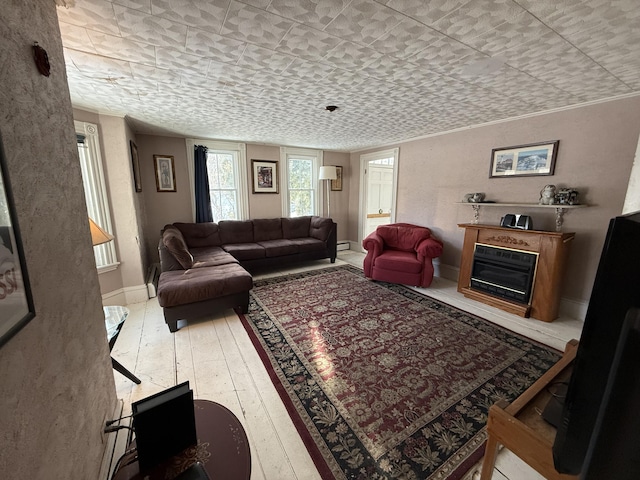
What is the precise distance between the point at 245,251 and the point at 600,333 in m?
3.95

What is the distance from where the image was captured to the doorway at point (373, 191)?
557 centimetres

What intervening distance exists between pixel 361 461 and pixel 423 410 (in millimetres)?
551

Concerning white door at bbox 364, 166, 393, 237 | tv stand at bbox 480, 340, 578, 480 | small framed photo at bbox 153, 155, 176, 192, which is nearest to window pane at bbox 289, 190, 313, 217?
white door at bbox 364, 166, 393, 237

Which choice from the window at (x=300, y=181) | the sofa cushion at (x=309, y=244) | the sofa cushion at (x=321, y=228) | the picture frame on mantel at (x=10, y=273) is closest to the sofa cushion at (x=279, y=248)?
the sofa cushion at (x=309, y=244)

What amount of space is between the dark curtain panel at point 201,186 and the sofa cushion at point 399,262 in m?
3.06

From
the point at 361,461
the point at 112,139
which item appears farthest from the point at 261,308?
the point at 112,139

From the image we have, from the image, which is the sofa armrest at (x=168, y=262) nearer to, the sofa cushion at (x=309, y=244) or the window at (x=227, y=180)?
the window at (x=227, y=180)

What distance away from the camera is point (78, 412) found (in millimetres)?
986

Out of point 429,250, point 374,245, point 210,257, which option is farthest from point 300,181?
point 429,250

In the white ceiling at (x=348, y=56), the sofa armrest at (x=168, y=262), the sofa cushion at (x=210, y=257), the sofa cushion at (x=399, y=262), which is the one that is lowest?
the sofa cushion at (x=399, y=262)

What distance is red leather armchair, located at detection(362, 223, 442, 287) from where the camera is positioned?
3.61 metres

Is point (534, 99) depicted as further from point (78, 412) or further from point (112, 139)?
point (112, 139)

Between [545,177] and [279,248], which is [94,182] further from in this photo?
[545,177]

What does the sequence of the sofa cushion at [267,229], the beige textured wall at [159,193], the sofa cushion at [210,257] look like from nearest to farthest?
the sofa cushion at [210,257] → the beige textured wall at [159,193] → the sofa cushion at [267,229]
